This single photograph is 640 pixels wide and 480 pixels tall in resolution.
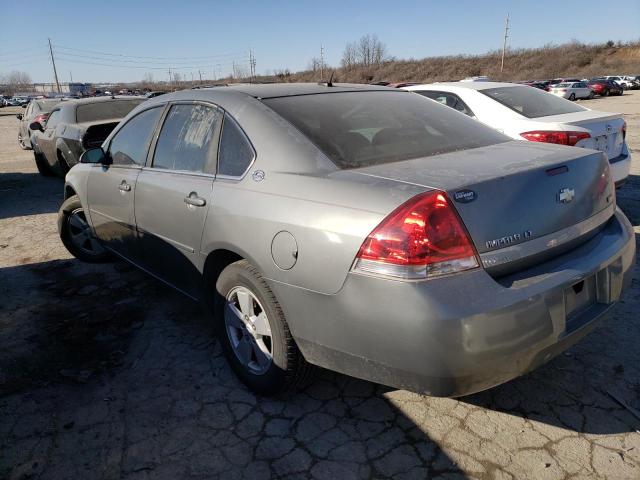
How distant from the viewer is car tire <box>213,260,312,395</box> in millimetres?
2500

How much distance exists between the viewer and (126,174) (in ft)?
12.5

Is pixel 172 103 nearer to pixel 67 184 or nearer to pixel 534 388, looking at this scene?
pixel 67 184

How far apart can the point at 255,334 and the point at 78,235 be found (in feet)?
10.7

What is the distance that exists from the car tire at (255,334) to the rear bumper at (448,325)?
22 cm

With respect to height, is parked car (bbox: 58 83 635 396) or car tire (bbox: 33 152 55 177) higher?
parked car (bbox: 58 83 635 396)

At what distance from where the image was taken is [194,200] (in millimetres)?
2955

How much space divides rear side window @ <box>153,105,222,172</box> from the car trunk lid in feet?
3.68

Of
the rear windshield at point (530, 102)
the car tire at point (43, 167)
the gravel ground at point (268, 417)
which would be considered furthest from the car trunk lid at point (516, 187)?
the car tire at point (43, 167)

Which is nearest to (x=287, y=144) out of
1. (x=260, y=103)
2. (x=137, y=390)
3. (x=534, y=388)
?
(x=260, y=103)

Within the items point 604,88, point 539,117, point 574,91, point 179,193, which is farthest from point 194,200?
point 604,88

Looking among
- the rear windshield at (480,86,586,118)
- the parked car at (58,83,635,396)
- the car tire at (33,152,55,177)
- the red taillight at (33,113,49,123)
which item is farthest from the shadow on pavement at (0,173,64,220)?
the rear windshield at (480,86,586,118)

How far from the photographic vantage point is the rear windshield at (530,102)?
5.75m

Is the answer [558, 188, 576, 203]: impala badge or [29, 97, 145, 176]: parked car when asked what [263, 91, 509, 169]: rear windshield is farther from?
[29, 97, 145, 176]: parked car

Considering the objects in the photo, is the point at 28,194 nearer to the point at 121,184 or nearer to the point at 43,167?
the point at 43,167
